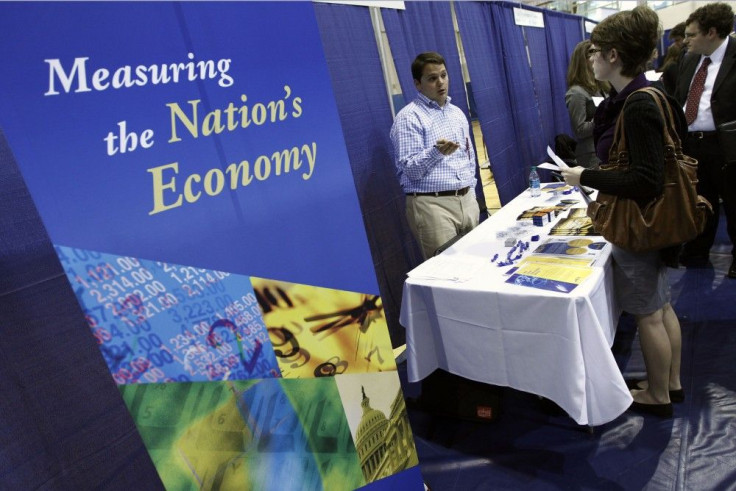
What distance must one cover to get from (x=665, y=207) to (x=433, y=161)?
95cm

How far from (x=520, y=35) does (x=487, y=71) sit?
102 cm

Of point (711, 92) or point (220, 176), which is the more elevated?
point (220, 176)

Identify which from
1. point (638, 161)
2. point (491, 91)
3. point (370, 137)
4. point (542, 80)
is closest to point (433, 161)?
point (370, 137)

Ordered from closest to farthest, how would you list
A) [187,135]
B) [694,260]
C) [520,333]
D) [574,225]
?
[187,135], [520,333], [574,225], [694,260]

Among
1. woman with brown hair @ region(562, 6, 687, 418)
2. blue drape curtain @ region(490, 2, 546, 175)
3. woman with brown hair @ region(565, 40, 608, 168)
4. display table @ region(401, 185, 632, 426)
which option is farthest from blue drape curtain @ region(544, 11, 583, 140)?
display table @ region(401, 185, 632, 426)

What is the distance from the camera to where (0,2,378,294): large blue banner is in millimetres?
735

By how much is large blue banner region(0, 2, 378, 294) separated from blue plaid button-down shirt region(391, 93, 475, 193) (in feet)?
3.23

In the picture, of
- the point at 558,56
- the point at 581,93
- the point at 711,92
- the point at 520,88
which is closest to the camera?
the point at 711,92

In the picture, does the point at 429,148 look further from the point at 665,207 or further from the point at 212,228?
the point at 212,228

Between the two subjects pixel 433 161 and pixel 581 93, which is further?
pixel 581 93

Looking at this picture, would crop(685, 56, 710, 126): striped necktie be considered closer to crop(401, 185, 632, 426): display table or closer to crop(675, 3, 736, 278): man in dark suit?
crop(675, 3, 736, 278): man in dark suit

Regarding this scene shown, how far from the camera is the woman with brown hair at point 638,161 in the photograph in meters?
1.29

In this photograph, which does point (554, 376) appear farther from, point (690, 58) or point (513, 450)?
point (690, 58)

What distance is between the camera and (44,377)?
4.19 ft
